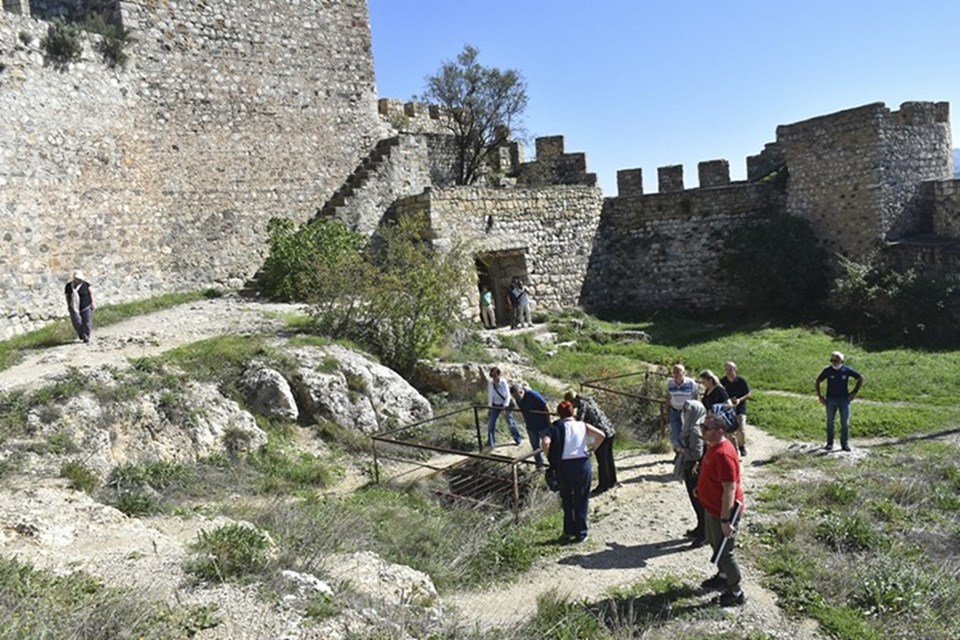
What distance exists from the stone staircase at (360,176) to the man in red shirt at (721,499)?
46.6 feet

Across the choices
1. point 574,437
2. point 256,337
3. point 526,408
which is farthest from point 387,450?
point 574,437

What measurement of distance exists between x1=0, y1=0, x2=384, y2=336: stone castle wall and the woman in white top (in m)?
10.8

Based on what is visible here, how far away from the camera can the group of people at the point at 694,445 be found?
6973 millimetres

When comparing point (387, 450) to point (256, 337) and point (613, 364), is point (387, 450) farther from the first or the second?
point (613, 364)

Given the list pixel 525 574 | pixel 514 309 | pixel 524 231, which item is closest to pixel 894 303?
pixel 514 309

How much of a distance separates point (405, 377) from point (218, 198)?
23.5 ft

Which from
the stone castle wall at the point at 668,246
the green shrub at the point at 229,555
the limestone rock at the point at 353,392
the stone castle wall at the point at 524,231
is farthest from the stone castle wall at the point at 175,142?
the green shrub at the point at 229,555

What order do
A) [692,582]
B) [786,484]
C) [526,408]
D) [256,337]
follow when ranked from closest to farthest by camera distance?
[692,582], [786,484], [526,408], [256,337]

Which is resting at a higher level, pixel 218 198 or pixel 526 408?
pixel 218 198

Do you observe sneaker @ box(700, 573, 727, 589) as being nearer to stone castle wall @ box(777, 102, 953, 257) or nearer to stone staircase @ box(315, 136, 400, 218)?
stone staircase @ box(315, 136, 400, 218)

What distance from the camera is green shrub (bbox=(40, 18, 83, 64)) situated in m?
15.0

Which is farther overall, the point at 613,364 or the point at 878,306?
the point at 878,306

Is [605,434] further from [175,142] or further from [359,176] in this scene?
[359,176]

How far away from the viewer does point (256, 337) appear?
1359 centimetres
